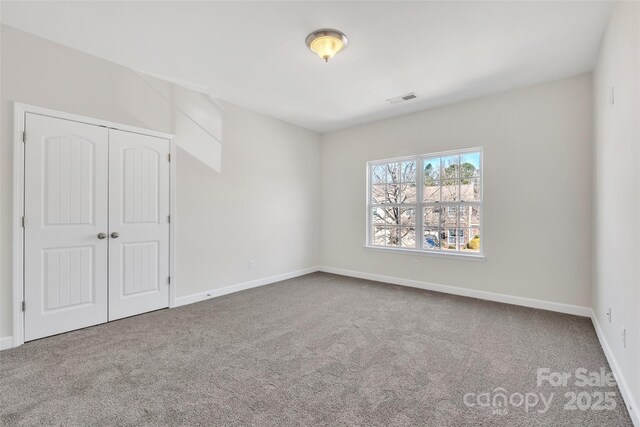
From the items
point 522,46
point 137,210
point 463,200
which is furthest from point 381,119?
point 137,210

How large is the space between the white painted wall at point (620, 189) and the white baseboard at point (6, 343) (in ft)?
14.7

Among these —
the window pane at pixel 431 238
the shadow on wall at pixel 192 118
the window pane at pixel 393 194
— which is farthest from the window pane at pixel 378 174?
the shadow on wall at pixel 192 118

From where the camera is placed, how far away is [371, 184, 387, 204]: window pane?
5066mm

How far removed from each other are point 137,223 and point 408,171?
3.90 meters

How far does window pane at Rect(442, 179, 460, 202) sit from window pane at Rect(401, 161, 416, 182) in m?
0.51

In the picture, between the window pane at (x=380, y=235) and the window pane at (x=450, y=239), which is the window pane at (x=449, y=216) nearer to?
the window pane at (x=450, y=239)

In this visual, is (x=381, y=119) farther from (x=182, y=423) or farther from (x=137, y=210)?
(x=182, y=423)

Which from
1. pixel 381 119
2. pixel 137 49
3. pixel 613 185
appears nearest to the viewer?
pixel 613 185

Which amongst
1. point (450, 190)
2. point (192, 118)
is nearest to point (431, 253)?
point (450, 190)

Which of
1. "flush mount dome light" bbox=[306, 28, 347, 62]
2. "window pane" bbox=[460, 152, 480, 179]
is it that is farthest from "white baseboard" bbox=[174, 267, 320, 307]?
"flush mount dome light" bbox=[306, 28, 347, 62]

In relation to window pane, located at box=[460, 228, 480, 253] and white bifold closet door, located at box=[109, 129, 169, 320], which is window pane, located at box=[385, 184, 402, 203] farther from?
white bifold closet door, located at box=[109, 129, 169, 320]

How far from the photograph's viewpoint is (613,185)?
223 cm

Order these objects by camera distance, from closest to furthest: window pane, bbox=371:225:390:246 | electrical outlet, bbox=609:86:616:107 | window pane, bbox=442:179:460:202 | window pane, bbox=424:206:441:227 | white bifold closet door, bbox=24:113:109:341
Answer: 1. electrical outlet, bbox=609:86:616:107
2. white bifold closet door, bbox=24:113:109:341
3. window pane, bbox=442:179:460:202
4. window pane, bbox=424:206:441:227
5. window pane, bbox=371:225:390:246

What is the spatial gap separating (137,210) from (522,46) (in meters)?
4.29
